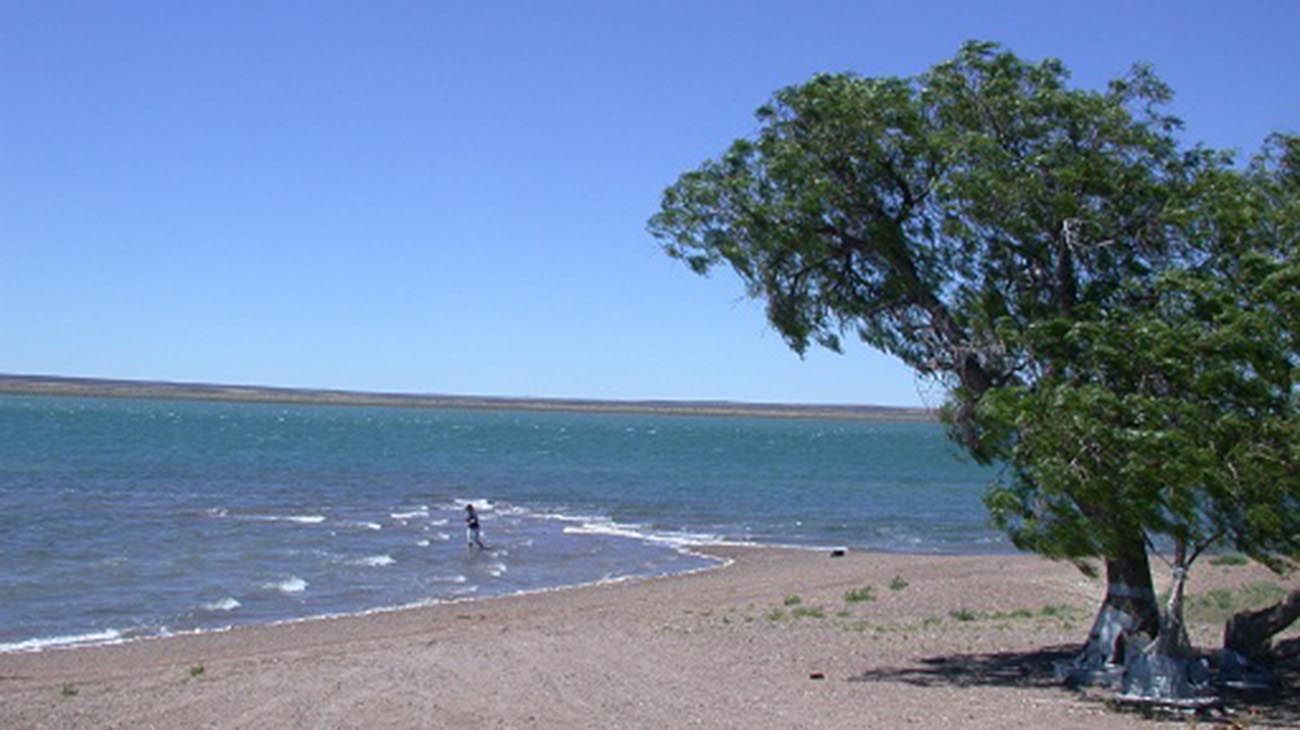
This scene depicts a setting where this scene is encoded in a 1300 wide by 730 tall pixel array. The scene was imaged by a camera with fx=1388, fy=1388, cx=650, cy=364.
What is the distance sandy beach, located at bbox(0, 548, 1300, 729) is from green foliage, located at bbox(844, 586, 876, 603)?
0.08m

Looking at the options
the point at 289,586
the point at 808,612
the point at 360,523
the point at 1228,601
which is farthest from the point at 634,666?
the point at 360,523

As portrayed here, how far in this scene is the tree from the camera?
14.0 meters

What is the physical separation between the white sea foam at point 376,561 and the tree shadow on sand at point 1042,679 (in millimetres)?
18931

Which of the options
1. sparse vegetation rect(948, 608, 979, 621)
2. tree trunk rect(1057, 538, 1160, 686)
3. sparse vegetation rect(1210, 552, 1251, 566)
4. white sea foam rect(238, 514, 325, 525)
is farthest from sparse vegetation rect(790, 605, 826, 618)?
white sea foam rect(238, 514, 325, 525)

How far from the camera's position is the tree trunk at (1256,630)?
14539 mm

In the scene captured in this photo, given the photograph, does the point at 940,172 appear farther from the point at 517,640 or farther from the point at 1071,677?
the point at 517,640

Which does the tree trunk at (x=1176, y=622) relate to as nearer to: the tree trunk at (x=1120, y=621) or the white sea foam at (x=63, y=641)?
the tree trunk at (x=1120, y=621)

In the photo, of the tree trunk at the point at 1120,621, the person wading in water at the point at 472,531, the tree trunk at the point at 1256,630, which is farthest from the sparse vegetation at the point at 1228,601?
the person wading in water at the point at 472,531

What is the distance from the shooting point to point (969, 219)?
14523mm

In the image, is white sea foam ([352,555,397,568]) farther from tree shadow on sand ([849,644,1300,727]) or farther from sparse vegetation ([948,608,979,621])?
tree shadow on sand ([849,644,1300,727])

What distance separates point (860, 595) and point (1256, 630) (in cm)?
1087

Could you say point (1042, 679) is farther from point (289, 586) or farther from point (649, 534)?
point (649, 534)

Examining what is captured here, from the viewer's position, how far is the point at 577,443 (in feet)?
416

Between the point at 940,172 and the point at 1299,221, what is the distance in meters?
3.57
